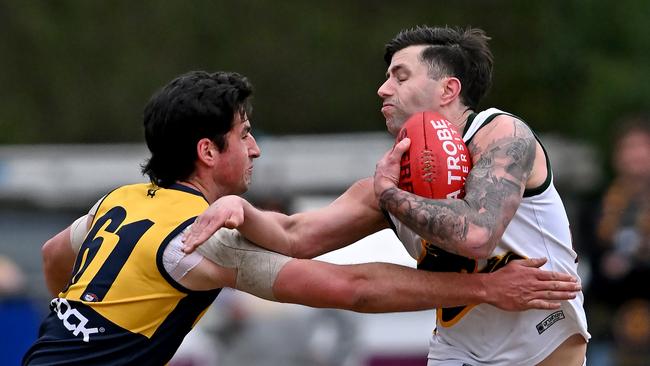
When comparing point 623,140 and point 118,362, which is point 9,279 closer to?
point 623,140

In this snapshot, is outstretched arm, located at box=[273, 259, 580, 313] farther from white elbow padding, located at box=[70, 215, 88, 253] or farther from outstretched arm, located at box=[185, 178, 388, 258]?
white elbow padding, located at box=[70, 215, 88, 253]

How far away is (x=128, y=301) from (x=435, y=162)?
1358 millimetres

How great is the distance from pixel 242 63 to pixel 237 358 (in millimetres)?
15409

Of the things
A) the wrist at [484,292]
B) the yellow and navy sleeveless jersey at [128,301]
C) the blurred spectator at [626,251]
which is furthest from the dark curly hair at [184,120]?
the blurred spectator at [626,251]

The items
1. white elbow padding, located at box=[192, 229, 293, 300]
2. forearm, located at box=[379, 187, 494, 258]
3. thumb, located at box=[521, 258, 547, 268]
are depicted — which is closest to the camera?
forearm, located at box=[379, 187, 494, 258]

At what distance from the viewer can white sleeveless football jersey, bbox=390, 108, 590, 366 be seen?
538 centimetres

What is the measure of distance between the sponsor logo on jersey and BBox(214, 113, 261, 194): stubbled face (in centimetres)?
84

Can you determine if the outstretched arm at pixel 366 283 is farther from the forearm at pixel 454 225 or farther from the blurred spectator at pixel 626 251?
the blurred spectator at pixel 626 251

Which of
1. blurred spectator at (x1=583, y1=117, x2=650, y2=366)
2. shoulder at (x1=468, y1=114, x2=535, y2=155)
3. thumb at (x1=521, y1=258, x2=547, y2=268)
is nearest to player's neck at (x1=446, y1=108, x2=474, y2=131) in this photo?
shoulder at (x1=468, y1=114, x2=535, y2=155)

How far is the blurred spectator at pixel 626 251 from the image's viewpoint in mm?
9609

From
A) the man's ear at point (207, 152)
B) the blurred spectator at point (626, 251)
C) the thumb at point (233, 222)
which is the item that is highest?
the man's ear at point (207, 152)

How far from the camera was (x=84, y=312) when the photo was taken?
5066 millimetres

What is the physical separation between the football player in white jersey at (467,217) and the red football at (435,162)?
0.16ft

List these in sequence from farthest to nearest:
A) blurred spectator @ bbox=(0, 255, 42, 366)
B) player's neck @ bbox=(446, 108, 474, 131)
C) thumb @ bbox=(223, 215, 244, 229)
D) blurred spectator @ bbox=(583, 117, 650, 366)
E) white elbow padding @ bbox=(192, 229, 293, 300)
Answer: blurred spectator @ bbox=(0, 255, 42, 366), blurred spectator @ bbox=(583, 117, 650, 366), player's neck @ bbox=(446, 108, 474, 131), white elbow padding @ bbox=(192, 229, 293, 300), thumb @ bbox=(223, 215, 244, 229)
